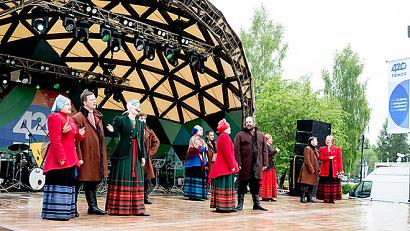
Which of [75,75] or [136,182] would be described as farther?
[75,75]

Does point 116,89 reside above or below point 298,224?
above

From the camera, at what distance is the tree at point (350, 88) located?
33562mm

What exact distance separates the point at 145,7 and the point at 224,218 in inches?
328

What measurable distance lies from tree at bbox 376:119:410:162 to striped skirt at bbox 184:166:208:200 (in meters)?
51.3

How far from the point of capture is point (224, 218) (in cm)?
664

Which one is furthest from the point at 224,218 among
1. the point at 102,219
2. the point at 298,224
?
the point at 102,219

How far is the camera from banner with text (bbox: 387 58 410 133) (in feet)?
36.5

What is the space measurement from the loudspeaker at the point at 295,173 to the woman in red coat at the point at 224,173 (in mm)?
5468

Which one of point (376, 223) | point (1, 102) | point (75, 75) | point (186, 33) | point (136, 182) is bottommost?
point (376, 223)

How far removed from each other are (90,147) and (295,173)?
789 centimetres

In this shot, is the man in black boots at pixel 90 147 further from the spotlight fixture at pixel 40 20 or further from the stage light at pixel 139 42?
the stage light at pixel 139 42

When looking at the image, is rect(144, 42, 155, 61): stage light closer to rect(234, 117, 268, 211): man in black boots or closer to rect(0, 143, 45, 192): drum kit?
rect(0, 143, 45, 192): drum kit

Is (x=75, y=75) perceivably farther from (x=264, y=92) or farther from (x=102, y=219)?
(x=264, y=92)

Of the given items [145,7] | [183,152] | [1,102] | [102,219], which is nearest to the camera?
[102,219]
